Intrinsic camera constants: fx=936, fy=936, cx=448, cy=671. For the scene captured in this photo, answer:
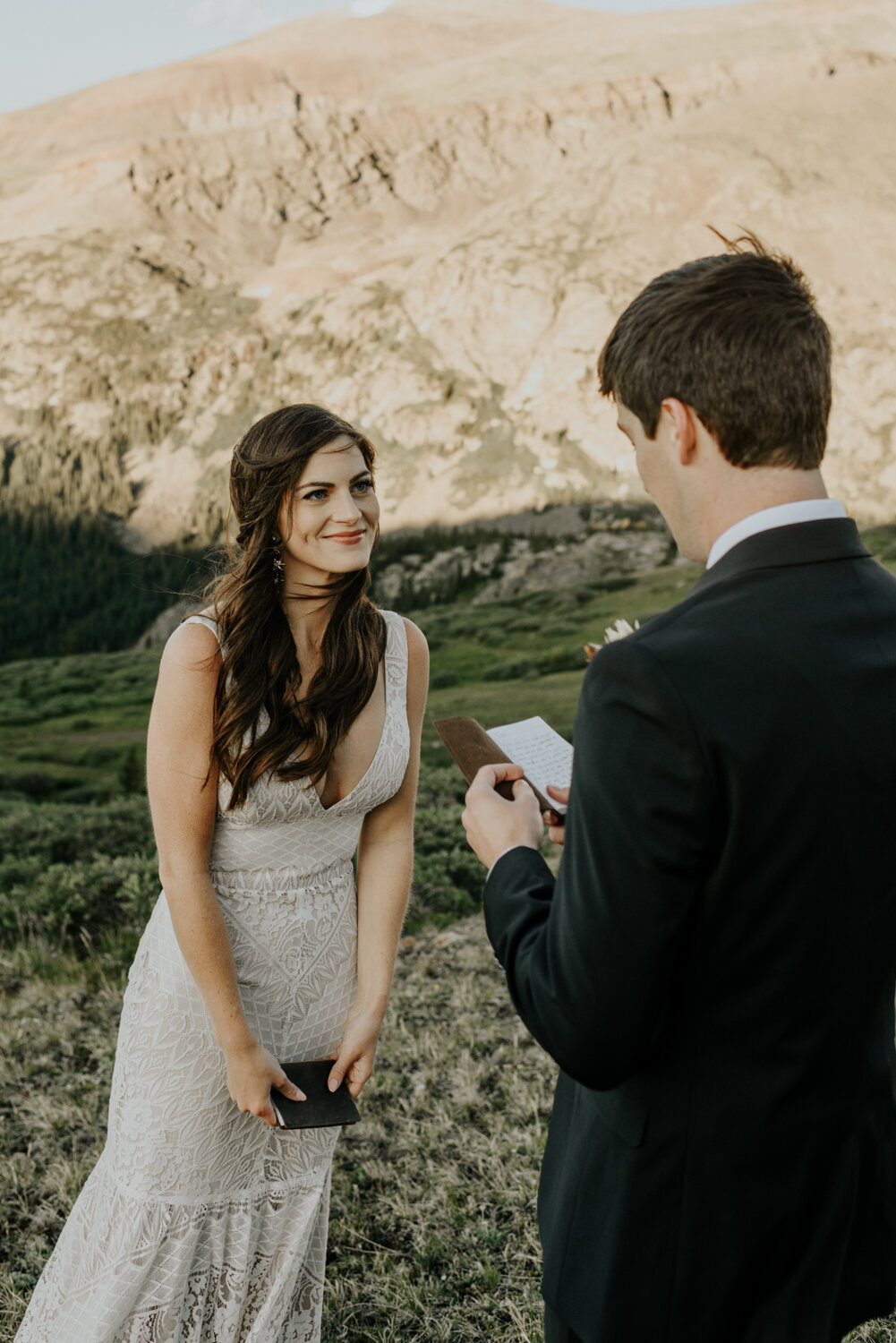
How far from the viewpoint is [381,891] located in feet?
7.90

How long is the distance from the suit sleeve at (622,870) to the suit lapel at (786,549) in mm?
189

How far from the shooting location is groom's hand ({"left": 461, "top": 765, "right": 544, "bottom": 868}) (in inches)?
57.1

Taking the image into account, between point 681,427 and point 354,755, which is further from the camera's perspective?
point 354,755

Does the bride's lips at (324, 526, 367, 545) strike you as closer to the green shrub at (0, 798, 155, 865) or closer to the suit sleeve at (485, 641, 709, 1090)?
the suit sleeve at (485, 641, 709, 1090)

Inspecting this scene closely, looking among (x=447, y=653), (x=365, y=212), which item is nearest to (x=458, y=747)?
(x=447, y=653)

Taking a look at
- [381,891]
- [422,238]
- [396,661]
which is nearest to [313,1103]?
[381,891]

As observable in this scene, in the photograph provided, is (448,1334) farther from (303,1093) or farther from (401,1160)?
(303,1093)

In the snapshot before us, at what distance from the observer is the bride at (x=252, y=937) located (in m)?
2.02

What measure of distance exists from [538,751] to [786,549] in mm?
771

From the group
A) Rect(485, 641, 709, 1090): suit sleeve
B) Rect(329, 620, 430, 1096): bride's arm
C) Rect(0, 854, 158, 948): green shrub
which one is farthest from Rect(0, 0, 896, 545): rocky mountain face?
Rect(485, 641, 709, 1090): suit sleeve

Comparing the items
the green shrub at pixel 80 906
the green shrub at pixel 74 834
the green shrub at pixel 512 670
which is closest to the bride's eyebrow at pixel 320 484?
the green shrub at pixel 80 906

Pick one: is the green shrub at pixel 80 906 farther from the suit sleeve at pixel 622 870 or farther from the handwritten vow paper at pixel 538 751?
the suit sleeve at pixel 622 870

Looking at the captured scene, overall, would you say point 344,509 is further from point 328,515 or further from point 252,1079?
point 252,1079

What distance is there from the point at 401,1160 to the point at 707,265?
3.54 meters
